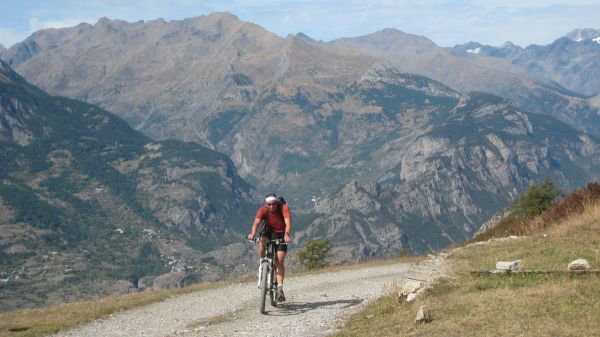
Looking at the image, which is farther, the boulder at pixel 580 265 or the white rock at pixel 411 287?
the white rock at pixel 411 287

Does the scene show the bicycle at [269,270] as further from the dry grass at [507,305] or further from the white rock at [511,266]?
the white rock at [511,266]

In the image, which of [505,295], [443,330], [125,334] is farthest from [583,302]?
[125,334]

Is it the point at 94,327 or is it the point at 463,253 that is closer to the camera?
the point at 94,327

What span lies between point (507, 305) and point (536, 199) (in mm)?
46109

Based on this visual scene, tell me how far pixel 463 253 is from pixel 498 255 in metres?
2.73

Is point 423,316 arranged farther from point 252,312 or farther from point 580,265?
point 252,312

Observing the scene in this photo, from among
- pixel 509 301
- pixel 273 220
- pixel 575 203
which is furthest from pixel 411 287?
pixel 575 203

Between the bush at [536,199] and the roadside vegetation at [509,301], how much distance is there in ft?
100

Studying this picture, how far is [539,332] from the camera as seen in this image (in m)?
14.4

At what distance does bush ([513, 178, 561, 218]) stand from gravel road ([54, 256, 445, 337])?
2862cm

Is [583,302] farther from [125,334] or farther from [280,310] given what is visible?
[125,334]

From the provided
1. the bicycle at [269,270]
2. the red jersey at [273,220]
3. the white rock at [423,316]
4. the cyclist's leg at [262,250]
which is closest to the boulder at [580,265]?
the white rock at [423,316]

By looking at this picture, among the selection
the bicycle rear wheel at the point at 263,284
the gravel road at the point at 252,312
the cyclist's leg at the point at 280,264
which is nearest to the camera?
the gravel road at the point at 252,312

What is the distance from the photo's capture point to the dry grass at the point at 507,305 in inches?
594
